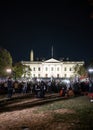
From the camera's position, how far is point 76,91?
31.4 metres

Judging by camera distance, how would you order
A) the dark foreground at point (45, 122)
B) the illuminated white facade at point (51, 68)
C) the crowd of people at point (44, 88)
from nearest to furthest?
the dark foreground at point (45, 122)
the crowd of people at point (44, 88)
the illuminated white facade at point (51, 68)

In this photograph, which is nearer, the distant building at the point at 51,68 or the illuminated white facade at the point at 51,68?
the distant building at the point at 51,68

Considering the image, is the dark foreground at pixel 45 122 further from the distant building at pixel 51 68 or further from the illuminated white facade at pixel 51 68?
the illuminated white facade at pixel 51 68

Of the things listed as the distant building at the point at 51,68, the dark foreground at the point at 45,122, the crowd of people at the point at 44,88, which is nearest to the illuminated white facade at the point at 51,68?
the distant building at the point at 51,68

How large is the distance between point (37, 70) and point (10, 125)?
6057 inches

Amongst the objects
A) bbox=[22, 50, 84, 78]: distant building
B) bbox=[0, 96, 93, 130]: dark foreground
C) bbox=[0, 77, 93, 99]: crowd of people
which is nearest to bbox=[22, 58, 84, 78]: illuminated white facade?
bbox=[22, 50, 84, 78]: distant building

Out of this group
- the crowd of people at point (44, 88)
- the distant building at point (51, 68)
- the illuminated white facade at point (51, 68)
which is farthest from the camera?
the illuminated white facade at point (51, 68)

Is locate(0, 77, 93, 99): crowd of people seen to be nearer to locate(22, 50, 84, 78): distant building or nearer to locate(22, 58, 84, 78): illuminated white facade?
locate(22, 50, 84, 78): distant building

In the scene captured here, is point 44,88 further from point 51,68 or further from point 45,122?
point 51,68

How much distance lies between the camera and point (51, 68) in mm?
162750

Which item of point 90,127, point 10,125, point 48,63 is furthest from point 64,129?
point 48,63

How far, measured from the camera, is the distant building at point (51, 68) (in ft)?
532

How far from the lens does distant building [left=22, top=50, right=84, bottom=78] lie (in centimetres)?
16212

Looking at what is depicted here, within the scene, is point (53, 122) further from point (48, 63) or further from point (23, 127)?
point (48, 63)
